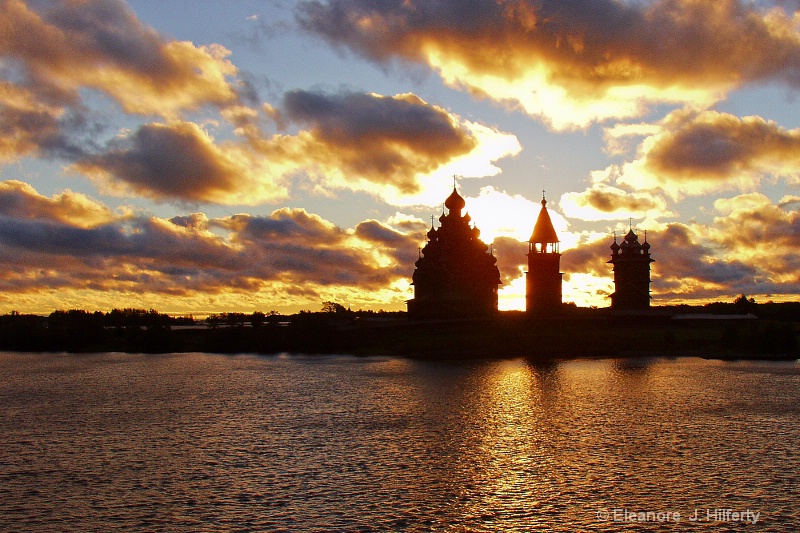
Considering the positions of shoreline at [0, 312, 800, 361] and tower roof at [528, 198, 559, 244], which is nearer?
shoreline at [0, 312, 800, 361]

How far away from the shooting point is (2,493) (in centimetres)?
2722

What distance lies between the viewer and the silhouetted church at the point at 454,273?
10381 cm

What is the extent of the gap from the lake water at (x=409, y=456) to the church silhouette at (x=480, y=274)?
1705 inches

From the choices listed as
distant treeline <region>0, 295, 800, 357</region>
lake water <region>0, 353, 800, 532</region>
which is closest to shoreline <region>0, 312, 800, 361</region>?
distant treeline <region>0, 295, 800, 357</region>

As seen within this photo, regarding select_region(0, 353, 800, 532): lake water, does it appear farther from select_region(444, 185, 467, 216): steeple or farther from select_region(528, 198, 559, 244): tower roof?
select_region(444, 185, 467, 216): steeple

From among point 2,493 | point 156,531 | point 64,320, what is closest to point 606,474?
point 156,531

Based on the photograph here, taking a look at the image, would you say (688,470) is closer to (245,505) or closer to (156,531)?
(245,505)

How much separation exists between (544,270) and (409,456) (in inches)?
3115

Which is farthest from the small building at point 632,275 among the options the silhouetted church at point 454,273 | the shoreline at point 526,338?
the silhouetted church at point 454,273

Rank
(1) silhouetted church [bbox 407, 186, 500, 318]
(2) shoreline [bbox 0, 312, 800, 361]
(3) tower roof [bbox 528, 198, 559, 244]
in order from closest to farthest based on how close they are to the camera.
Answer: (2) shoreline [bbox 0, 312, 800, 361], (1) silhouetted church [bbox 407, 186, 500, 318], (3) tower roof [bbox 528, 198, 559, 244]

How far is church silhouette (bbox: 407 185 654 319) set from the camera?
104875mm

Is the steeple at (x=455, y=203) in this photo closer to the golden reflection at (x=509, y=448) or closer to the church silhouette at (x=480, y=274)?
the church silhouette at (x=480, y=274)

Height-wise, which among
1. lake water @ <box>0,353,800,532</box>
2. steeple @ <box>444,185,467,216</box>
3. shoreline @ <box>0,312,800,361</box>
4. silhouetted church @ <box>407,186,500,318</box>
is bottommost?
lake water @ <box>0,353,800,532</box>

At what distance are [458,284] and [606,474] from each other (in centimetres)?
8001
